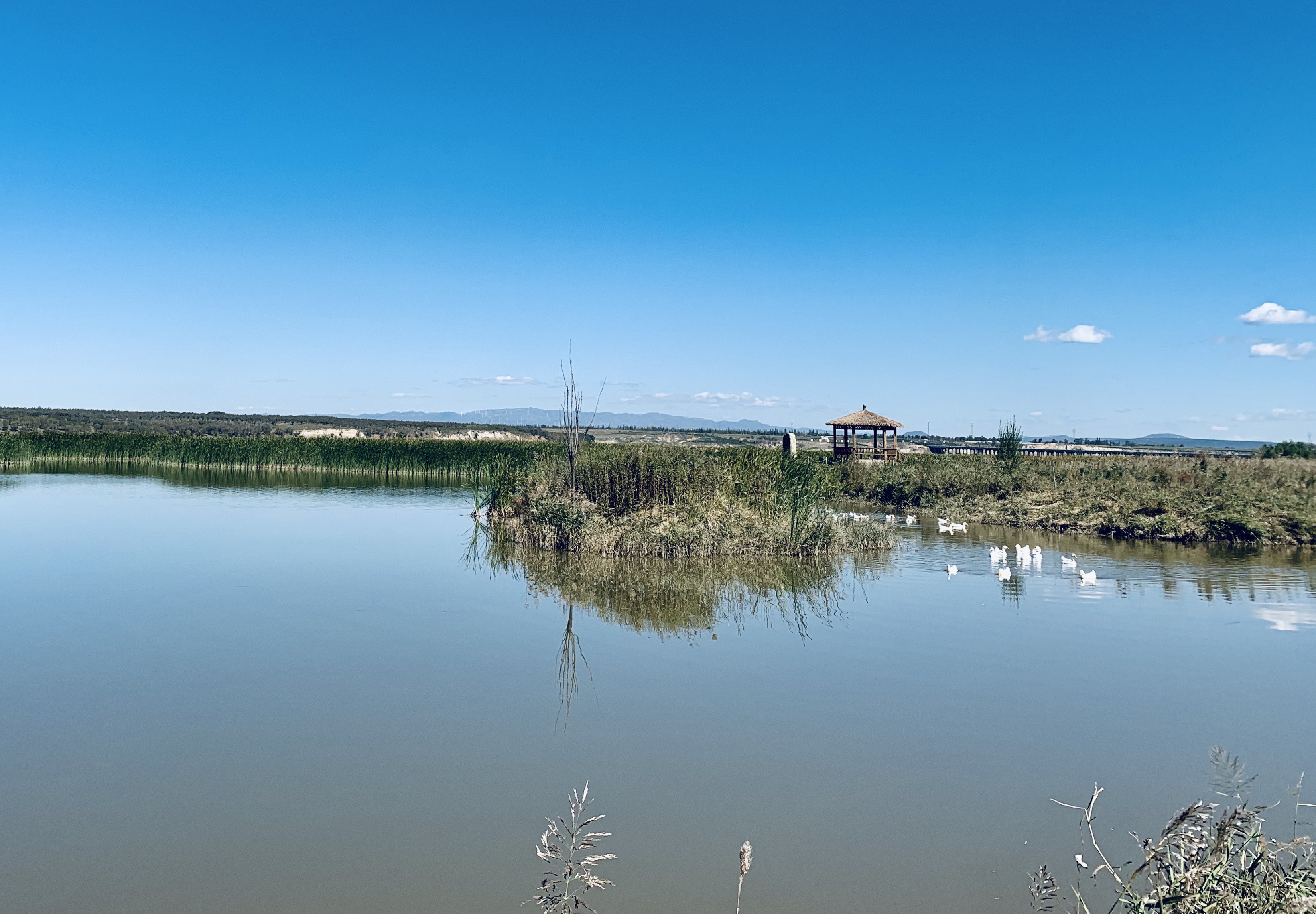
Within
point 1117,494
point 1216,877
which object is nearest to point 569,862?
point 1216,877

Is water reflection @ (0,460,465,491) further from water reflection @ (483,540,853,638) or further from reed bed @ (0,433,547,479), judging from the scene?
water reflection @ (483,540,853,638)

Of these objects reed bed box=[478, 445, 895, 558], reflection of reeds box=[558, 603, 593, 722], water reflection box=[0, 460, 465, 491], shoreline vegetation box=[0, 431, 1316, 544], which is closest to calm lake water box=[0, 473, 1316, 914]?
reflection of reeds box=[558, 603, 593, 722]

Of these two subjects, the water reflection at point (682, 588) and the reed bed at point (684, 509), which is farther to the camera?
the reed bed at point (684, 509)

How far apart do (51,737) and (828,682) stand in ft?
20.6

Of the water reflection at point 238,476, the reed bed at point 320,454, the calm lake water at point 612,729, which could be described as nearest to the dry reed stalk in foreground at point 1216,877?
the calm lake water at point 612,729

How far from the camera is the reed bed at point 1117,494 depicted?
20188 millimetres

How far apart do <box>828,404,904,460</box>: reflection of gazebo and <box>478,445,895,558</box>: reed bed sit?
16573mm

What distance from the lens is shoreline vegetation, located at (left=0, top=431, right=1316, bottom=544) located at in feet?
55.3

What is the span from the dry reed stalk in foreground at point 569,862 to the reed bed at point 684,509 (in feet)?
35.6

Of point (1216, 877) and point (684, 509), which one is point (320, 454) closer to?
point (684, 509)

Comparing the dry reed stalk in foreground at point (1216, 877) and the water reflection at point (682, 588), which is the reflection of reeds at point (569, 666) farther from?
the dry reed stalk in foreground at point (1216, 877)

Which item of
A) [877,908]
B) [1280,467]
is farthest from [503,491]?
[1280,467]

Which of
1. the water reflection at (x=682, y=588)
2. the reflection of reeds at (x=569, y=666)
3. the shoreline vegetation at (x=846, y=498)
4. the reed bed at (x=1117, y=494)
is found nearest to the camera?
the reflection of reeds at (x=569, y=666)

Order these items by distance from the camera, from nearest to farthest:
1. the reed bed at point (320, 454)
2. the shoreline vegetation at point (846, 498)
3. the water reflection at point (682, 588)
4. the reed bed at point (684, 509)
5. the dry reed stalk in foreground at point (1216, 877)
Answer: the dry reed stalk in foreground at point (1216, 877) < the water reflection at point (682, 588) < the reed bed at point (684, 509) < the shoreline vegetation at point (846, 498) < the reed bed at point (320, 454)
